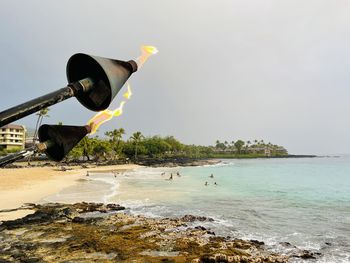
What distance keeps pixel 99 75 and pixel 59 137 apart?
0.65 m

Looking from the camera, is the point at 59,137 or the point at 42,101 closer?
the point at 42,101

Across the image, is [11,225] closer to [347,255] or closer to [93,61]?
[347,255]

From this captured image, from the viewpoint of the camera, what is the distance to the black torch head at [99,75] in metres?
2.10

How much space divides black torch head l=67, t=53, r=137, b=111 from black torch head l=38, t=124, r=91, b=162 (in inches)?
12.7

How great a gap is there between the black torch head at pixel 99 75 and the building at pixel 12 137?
431 ft

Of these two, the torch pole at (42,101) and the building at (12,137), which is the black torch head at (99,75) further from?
the building at (12,137)

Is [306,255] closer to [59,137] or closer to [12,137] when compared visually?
[59,137]

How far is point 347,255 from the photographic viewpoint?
16.7m

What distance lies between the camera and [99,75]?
217 centimetres

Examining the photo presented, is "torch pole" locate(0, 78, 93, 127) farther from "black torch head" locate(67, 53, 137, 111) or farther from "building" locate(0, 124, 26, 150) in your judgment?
"building" locate(0, 124, 26, 150)

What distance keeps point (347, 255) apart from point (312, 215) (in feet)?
43.5

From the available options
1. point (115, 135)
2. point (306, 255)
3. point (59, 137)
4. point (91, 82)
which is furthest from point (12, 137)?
point (91, 82)

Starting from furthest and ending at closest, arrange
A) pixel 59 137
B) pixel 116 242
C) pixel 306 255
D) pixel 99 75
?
pixel 116 242, pixel 306 255, pixel 59 137, pixel 99 75

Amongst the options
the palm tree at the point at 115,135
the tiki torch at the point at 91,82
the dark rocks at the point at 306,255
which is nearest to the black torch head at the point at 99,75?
the tiki torch at the point at 91,82
